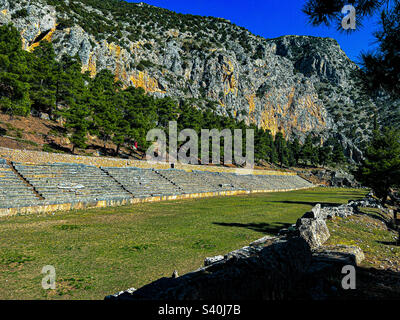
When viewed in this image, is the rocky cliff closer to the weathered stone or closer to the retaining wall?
the retaining wall

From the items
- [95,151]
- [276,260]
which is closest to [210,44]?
[95,151]

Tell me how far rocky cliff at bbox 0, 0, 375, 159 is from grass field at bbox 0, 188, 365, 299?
67489 mm

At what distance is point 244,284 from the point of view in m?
3.83

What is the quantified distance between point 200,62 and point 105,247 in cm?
11790

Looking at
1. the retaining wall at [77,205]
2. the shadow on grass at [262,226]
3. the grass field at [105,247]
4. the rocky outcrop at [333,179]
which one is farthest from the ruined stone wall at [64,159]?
the rocky outcrop at [333,179]

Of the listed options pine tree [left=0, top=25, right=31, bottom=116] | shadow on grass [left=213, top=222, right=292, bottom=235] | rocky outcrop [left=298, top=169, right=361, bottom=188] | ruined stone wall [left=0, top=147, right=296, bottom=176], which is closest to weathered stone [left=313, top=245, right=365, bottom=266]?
shadow on grass [left=213, top=222, right=292, bottom=235]

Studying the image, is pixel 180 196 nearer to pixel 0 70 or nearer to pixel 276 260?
pixel 276 260

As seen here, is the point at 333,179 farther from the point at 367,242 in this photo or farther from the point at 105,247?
the point at 105,247

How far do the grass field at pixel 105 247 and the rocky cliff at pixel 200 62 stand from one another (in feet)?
221

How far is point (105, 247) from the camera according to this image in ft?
29.3

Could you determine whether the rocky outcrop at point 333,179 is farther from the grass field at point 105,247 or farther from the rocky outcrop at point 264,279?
the rocky outcrop at point 264,279

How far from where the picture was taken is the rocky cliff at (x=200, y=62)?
75.9m

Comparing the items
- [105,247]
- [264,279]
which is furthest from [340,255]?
[105,247]

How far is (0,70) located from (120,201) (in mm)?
24792
